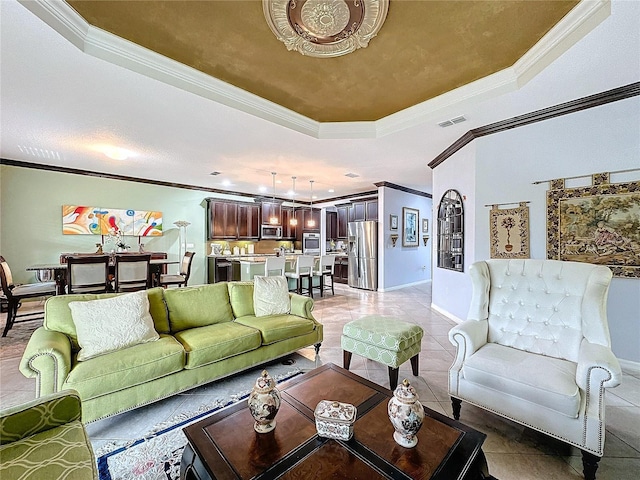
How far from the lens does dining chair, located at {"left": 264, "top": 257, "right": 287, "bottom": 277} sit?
542cm

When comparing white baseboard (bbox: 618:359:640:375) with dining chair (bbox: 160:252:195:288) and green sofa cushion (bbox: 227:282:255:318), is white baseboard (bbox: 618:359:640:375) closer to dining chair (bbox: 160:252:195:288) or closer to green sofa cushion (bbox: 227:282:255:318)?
green sofa cushion (bbox: 227:282:255:318)

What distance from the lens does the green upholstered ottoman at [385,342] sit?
232 cm

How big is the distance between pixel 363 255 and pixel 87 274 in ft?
18.7

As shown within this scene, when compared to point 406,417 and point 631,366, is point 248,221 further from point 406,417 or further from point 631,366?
point 631,366

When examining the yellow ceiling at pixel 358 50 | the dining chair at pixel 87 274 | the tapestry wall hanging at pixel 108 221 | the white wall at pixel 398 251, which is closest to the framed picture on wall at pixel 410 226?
the white wall at pixel 398 251

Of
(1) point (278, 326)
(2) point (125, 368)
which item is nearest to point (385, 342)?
(1) point (278, 326)

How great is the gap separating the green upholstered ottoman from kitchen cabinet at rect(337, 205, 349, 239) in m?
5.82

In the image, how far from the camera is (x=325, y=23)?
211 cm

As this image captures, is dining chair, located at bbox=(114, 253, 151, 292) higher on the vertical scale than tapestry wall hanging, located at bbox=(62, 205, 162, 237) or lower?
lower

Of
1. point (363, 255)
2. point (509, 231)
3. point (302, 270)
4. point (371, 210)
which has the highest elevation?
point (371, 210)

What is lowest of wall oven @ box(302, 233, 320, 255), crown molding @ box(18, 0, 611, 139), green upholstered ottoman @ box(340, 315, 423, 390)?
green upholstered ottoman @ box(340, 315, 423, 390)

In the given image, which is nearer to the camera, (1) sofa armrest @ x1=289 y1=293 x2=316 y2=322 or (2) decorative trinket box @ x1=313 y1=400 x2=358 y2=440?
(2) decorative trinket box @ x1=313 y1=400 x2=358 y2=440

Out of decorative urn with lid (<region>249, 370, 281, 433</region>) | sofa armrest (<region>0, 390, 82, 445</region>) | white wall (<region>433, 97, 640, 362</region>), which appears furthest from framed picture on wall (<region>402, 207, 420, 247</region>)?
sofa armrest (<region>0, 390, 82, 445</region>)

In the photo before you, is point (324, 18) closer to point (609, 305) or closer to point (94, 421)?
point (94, 421)
